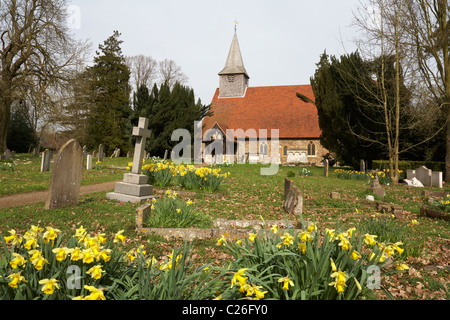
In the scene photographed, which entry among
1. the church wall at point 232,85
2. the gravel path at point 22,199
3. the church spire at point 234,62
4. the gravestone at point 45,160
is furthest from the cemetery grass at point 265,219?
the church spire at point 234,62

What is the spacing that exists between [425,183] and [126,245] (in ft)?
49.2

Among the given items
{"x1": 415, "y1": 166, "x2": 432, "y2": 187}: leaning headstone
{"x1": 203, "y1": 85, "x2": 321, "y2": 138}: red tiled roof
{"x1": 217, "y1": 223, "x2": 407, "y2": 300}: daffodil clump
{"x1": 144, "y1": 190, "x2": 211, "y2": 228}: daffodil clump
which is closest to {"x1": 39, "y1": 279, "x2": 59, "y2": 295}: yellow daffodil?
{"x1": 217, "y1": 223, "x2": 407, "y2": 300}: daffodil clump

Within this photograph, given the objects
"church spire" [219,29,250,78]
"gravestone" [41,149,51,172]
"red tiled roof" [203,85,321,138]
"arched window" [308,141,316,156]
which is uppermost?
"church spire" [219,29,250,78]

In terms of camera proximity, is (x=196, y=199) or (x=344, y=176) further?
(x=344, y=176)

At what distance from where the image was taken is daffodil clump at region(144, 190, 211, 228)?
4736mm

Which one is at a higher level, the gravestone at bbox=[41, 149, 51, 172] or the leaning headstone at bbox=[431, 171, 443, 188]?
the gravestone at bbox=[41, 149, 51, 172]

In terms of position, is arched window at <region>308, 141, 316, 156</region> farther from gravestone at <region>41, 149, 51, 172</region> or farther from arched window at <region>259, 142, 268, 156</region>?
gravestone at <region>41, 149, 51, 172</region>

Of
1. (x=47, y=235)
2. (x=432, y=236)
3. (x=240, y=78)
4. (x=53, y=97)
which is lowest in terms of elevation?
(x=432, y=236)

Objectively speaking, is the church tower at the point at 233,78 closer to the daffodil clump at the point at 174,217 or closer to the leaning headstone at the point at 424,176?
the leaning headstone at the point at 424,176

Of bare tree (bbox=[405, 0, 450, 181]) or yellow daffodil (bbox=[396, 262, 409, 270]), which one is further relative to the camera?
bare tree (bbox=[405, 0, 450, 181])

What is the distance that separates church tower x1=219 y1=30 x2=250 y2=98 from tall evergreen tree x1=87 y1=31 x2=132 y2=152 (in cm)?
1198

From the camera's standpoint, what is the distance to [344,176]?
15227mm

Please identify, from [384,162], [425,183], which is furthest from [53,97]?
[425,183]
